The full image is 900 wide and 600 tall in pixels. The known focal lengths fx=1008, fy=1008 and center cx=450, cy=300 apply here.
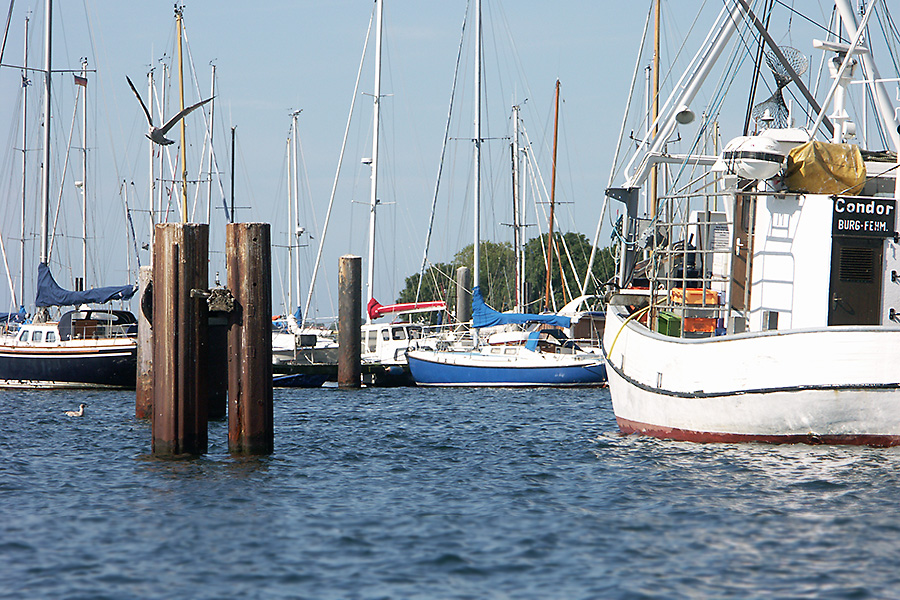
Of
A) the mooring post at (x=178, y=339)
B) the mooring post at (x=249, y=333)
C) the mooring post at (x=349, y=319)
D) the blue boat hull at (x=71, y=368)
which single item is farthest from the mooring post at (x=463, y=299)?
the mooring post at (x=178, y=339)

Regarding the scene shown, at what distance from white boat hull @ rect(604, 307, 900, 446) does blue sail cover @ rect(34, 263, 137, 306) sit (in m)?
25.6

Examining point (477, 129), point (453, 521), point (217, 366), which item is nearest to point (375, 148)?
point (477, 129)

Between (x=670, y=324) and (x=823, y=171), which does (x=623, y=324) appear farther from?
(x=823, y=171)

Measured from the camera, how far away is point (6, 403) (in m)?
27.5

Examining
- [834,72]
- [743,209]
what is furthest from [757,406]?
[834,72]

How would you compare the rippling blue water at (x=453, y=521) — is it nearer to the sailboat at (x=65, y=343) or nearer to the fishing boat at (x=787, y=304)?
the fishing boat at (x=787, y=304)

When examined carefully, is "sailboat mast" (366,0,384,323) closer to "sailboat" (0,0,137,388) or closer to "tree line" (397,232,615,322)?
"sailboat" (0,0,137,388)

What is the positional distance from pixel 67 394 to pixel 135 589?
24653 mm

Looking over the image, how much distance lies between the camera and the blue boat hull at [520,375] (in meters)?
32.8

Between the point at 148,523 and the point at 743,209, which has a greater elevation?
the point at 743,209

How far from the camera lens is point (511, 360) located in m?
33.3

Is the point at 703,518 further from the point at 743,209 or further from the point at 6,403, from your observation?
the point at 6,403

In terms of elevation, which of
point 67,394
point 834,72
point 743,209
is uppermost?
point 834,72

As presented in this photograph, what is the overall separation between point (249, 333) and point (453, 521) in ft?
13.4
